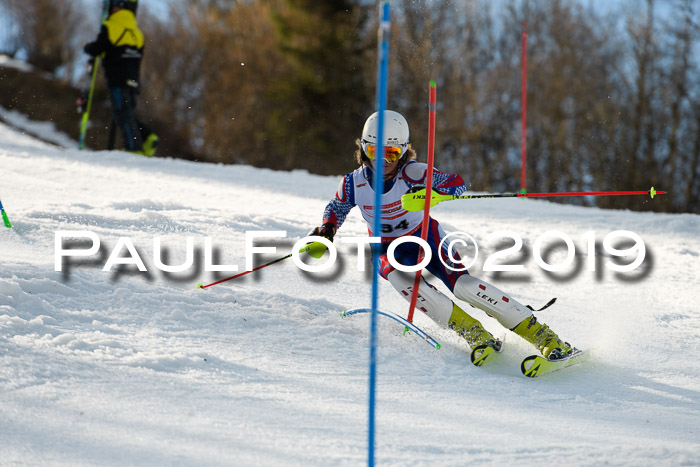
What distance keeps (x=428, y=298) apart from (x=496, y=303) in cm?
36

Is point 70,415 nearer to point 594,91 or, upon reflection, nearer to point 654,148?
point 654,148

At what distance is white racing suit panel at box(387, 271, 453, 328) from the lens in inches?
149

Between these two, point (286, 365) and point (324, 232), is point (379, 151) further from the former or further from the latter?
point (324, 232)

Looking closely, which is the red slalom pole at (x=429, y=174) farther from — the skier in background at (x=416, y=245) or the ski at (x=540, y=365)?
the ski at (x=540, y=365)

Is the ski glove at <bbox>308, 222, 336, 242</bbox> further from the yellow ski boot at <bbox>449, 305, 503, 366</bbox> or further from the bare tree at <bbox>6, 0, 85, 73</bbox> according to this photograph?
the bare tree at <bbox>6, 0, 85, 73</bbox>

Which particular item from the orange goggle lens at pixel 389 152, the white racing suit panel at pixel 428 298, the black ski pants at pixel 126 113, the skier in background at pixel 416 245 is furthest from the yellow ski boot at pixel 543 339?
the black ski pants at pixel 126 113

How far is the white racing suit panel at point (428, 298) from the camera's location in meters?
3.79

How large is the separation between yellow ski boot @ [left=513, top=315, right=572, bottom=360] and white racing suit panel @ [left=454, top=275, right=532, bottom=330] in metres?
0.04

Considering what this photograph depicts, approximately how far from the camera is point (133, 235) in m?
5.21

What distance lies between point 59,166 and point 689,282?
6.81 metres

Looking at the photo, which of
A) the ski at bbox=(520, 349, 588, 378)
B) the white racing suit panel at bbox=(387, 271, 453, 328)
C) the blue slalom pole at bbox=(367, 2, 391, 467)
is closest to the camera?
the blue slalom pole at bbox=(367, 2, 391, 467)

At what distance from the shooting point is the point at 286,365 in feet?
10.8

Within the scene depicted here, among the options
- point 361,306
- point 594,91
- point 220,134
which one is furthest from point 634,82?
point 361,306

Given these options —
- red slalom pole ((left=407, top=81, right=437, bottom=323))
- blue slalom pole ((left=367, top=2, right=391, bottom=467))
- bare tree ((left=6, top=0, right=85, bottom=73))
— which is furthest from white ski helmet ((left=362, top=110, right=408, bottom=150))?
bare tree ((left=6, top=0, right=85, bottom=73))
